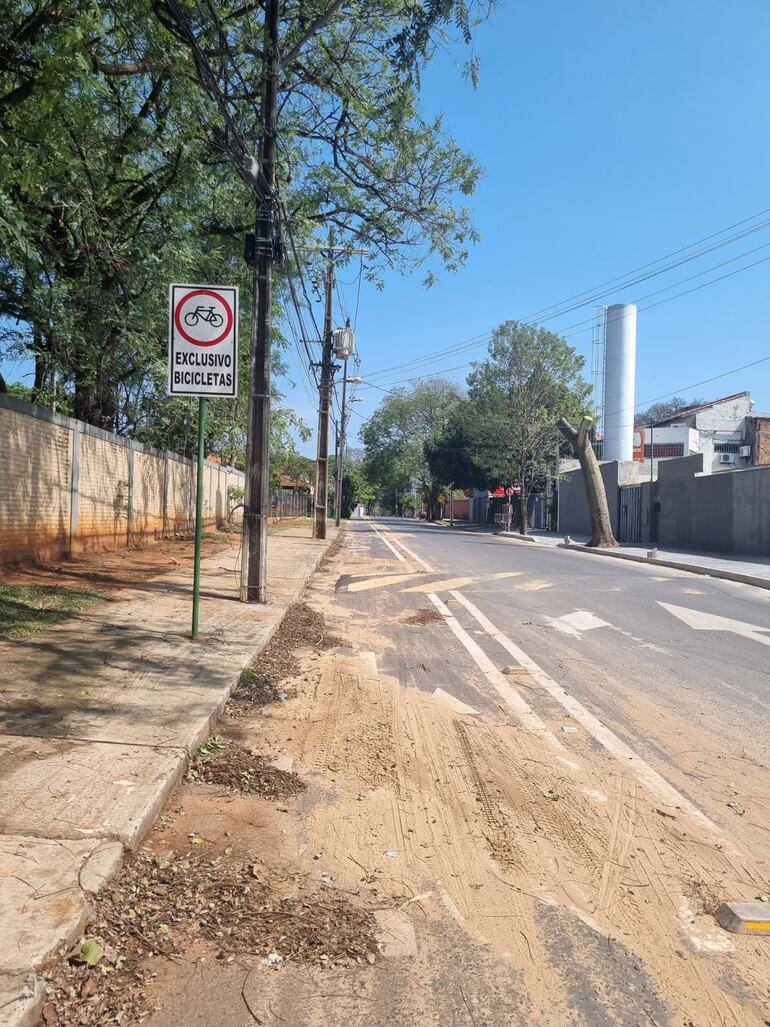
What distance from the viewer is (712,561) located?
19797mm

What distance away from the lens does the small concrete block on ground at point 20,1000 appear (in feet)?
7.18

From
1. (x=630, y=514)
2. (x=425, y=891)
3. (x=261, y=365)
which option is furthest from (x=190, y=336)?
(x=630, y=514)

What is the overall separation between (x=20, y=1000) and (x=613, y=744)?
12.7 feet

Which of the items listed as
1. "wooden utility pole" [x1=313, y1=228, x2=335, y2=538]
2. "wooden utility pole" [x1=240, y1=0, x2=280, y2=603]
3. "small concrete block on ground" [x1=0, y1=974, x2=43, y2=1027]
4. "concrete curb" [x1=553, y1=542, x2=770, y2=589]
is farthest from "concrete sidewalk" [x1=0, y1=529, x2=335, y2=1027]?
"wooden utility pole" [x1=313, y1=228, x2=335, y2=538]

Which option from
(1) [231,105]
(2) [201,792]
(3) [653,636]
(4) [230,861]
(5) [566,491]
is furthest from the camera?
(5) [566,491]

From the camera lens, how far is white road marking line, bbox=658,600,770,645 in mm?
9335

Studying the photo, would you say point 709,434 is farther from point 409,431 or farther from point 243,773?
point 243,773

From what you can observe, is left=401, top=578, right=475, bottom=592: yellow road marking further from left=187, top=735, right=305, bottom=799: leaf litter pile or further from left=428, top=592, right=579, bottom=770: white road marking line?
left=187, top=735, right=305, bottom=799: leaf litter pile

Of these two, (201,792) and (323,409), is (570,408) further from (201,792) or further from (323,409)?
(201,792)

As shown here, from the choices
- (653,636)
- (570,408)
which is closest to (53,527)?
(653,636)

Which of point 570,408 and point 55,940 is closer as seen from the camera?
point 55,940

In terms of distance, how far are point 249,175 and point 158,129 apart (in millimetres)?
3345

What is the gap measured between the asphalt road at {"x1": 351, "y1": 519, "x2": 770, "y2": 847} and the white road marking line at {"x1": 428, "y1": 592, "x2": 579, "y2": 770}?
0.09 m

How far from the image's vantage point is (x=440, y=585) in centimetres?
1406
